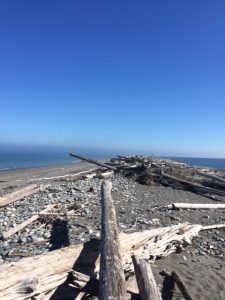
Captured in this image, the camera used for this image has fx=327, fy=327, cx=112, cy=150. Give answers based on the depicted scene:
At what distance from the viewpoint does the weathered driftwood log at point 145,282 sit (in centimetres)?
475

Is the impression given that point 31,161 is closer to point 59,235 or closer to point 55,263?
point 59,235

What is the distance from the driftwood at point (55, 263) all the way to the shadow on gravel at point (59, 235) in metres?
2.30

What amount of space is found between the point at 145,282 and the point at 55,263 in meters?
1.56

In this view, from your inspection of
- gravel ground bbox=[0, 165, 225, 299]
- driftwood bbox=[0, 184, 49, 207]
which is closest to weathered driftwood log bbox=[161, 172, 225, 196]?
gravel ground bbox=[0, 165, 225, 299]

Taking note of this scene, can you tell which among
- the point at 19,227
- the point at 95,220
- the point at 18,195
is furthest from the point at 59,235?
the point at 18,195

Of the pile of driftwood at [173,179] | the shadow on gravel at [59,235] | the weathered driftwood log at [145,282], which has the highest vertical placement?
the pile of driftwood at [173,179]

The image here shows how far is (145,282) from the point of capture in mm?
5160

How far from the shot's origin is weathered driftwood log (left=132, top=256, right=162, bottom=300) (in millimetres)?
4750

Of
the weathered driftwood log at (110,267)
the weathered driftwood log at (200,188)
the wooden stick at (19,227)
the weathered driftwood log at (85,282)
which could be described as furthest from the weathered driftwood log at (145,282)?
the weathered driftwood log at (200,188)

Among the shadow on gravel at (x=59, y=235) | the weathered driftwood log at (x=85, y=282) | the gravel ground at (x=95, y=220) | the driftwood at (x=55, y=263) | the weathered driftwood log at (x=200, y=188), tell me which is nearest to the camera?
the driftwood at (x=55, y=263)

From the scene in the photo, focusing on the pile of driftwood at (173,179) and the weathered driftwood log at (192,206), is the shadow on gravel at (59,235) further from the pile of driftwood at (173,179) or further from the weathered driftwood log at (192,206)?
the pile of driftwood at (173,179)

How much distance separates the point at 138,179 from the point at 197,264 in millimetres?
12275

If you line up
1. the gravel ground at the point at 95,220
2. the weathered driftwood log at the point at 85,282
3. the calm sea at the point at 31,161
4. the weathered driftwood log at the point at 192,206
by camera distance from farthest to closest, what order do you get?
the calm sea at the point at 31,161, the weathered driftwood log at the point at 192,206, the gravel ground at the point at 95,220, the weathered driftwood log at the point at 85,282

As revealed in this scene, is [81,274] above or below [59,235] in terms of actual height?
above
